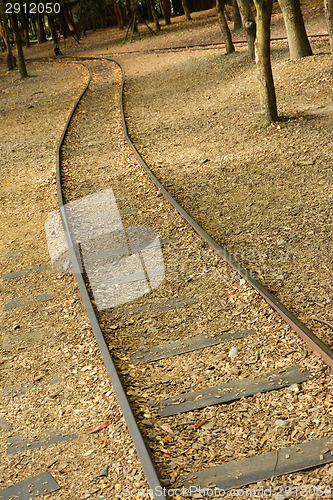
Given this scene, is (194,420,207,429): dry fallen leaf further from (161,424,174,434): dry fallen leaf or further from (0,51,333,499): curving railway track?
(161,424,174,434): dry fallen leaf

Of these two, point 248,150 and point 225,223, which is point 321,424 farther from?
point 248,150

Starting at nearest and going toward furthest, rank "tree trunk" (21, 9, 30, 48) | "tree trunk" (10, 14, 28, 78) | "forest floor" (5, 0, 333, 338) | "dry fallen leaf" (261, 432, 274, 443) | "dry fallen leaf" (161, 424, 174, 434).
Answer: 1. "dry fallen leaf" (261, 432, 274, 443)
2. "dry fallen leaf" (161, 424, 174, 434)
3. "forest floor" (5, 0, 333, 338)
4. "tree trunk" (10, 14, 28, 78)
5. "tree trunk" (21, 9, 30, 48)

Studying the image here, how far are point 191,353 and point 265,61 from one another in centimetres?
732

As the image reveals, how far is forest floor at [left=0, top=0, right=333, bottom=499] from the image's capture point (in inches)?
199

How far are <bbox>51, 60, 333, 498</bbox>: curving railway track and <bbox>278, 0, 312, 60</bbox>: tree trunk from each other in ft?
29.2

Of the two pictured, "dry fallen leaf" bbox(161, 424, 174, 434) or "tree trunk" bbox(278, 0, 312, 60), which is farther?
"tree trunk" bbox(278, 0, 312, 60)

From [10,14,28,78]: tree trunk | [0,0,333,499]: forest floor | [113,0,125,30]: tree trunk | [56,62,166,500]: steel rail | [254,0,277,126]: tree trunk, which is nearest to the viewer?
[56,62,166,500]: steel rail

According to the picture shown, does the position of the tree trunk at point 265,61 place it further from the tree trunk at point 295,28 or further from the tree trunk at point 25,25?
the tree trunk at point 25,25

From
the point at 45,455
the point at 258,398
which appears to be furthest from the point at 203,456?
the point at 45,455

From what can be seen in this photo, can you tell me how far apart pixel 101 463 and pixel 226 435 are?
91 cm

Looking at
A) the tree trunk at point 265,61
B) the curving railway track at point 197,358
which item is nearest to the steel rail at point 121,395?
the curving railway track at point 197,358

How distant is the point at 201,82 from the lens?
17.3 metres

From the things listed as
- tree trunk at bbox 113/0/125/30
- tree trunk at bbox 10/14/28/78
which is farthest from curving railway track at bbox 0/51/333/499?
tree trunk at bbox 113/0/125/30

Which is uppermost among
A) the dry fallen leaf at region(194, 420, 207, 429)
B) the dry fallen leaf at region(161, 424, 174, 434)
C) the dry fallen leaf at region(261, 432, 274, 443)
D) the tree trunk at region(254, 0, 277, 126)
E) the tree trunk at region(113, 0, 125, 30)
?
the tree trunk at region(113, 0, 125, 30)
